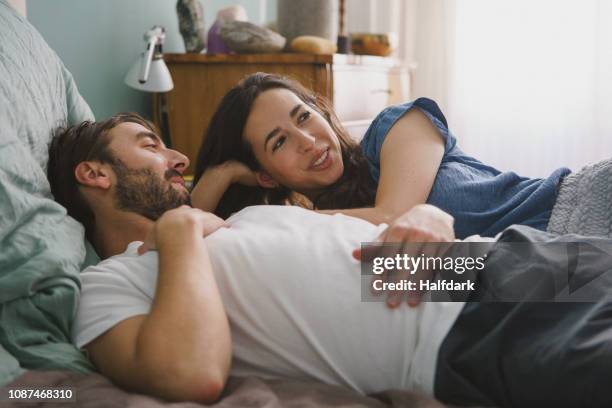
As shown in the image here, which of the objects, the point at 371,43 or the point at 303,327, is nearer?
the point at 303,327

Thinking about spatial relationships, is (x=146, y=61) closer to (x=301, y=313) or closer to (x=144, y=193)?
(x=144, y=193)

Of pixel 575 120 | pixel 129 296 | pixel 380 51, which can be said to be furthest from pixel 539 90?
pixel 129 296

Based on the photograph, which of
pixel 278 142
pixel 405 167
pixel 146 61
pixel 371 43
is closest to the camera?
pixel 405 167

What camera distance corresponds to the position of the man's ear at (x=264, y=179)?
1651 mm

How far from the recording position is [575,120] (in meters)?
3.51

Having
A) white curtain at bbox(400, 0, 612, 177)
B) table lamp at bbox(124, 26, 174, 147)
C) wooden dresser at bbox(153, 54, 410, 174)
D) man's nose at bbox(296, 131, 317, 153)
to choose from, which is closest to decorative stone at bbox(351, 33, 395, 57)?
wooden dresser at bbox(153, 54, 410, 174)

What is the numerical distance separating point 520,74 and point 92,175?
2.73m

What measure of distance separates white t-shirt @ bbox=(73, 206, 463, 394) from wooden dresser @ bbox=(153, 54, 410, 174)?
5.13ft

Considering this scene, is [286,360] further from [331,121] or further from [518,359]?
[331,121]

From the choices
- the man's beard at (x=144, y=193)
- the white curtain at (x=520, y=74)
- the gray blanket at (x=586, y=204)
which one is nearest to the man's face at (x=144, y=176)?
the man's beard at (x=144, y=193)

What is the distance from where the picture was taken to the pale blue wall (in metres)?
2.33

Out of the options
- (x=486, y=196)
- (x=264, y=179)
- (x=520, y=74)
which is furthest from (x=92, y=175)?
(x=520, y=74)

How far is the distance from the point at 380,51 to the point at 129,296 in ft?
7.76

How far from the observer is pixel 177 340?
0.87m
